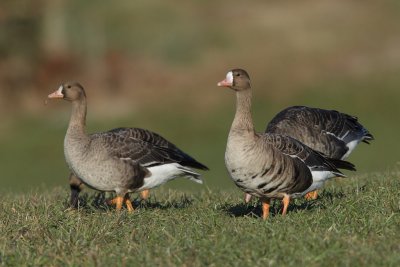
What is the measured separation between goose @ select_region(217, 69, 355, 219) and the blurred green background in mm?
20086

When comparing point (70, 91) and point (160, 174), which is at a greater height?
point (70, 91)

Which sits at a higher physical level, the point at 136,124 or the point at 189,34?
the point at 189,34

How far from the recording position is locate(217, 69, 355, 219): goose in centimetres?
1066

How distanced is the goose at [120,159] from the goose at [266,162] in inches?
78.6

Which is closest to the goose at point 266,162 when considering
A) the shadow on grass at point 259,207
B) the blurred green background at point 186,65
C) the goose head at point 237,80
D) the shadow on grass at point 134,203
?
the goose head at point 237,80

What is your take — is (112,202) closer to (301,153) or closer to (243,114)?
(243,114)

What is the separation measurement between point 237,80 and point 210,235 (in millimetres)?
Answer: 3008

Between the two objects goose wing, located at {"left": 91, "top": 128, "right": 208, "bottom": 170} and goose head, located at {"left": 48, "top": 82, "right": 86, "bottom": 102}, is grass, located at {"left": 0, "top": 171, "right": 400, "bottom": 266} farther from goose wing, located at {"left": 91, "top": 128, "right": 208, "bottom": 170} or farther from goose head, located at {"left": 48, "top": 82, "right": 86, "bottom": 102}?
goose head, located at {"left": 48, "top": 82, "right": 86, "bottom": 102}

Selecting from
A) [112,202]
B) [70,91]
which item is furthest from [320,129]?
[70,91]

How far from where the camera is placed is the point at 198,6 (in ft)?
178

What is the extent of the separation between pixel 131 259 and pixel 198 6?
153 ft

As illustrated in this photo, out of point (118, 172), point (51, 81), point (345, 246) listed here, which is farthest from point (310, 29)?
point (345, 246)

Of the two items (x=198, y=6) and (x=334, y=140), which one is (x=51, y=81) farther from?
(x=334, y=140)

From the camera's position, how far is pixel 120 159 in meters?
12.6
